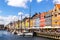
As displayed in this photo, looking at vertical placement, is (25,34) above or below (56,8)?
below

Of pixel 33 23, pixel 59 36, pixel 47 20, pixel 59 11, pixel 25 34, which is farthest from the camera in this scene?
pixel 33 23

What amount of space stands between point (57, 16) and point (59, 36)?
1752 inches

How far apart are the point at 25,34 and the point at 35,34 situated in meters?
5.14

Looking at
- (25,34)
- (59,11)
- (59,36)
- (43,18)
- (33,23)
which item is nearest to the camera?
(59,36)

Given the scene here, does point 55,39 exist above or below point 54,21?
below

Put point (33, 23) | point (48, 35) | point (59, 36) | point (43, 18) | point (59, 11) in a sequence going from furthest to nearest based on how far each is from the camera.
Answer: point (33, 23)
point (43, 18)
point (59, 11)
point (48, 35)
point (59, 36)

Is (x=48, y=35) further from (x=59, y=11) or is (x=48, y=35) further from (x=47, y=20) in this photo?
(x=47, y=20)

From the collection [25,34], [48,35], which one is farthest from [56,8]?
Result: [48,35]

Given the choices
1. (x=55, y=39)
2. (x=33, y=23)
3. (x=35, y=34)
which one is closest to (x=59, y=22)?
(x=35, y=34)

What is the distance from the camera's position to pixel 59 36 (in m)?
60.2

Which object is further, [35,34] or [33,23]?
[33,23]

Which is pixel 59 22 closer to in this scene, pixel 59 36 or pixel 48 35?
pixel 48 35

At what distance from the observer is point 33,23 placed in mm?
157625

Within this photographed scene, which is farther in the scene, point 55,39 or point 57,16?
point 57,16
